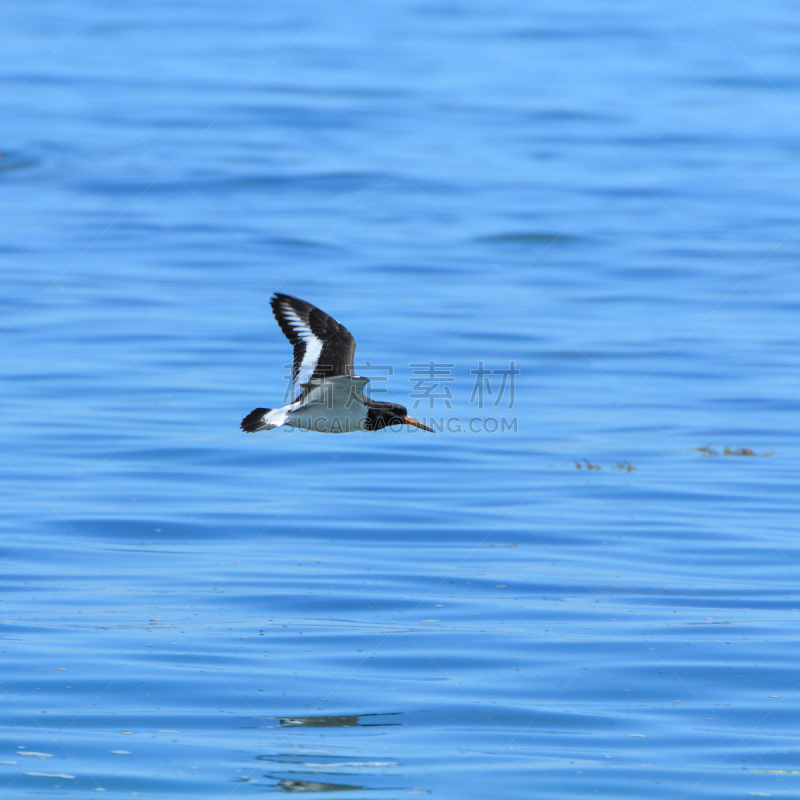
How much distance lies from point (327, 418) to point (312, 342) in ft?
2.46

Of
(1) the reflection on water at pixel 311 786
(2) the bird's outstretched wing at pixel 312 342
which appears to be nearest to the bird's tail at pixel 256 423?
(2) the bird's outstretched wing at pixel 312 342

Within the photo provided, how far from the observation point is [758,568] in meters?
17.1

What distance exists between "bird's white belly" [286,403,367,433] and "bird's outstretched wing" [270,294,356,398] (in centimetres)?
21

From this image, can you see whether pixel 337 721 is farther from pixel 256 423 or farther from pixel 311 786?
pixel 256 423

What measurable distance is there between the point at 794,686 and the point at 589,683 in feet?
6.93

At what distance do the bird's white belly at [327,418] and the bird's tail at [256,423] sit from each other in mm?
276

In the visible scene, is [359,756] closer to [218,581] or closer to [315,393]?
[315,393]

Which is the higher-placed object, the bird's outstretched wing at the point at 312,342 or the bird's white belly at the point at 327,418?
the bird's outstretched wing at the point at 312,342

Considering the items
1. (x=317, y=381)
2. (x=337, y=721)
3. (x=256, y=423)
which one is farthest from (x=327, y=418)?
(x=337, y=721)

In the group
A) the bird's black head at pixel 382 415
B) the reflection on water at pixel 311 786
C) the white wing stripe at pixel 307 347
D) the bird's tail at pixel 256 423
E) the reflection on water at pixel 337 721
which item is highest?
the white wing stripe at pixel 307 347

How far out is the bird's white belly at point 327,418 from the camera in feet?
39.7

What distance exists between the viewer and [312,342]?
1222cm

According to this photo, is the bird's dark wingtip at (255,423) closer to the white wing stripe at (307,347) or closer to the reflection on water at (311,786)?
the white wing stripe at (307,347)

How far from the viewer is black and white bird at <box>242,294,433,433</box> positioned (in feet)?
38.6
